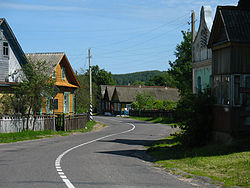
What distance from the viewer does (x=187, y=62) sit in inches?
1940

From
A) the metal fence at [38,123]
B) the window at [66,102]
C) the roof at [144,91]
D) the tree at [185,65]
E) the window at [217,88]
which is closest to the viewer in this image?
the window at [217,88]

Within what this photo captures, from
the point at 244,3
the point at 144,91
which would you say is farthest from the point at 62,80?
the point at 144,91

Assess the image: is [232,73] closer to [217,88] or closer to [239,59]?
[239,59]

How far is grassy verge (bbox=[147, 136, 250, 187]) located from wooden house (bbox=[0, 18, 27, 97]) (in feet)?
53.1

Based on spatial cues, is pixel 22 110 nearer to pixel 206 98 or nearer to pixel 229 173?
pixel 206 98

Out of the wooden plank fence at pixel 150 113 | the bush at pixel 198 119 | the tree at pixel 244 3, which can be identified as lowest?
the wooden plank fence at pixel 150 113

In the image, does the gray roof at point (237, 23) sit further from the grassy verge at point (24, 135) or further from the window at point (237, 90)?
the grassy verge at point (24, 135)

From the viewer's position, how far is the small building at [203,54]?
80.8ft

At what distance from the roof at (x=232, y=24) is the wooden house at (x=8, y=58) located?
17.1 meters

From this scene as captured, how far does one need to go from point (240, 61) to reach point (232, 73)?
2.07 feet

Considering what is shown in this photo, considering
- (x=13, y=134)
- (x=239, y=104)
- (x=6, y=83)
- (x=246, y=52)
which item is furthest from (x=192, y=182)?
(x=6, y=83)

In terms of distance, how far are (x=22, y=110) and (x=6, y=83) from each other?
98.7 inches

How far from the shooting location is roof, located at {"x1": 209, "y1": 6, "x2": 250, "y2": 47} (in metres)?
16.6

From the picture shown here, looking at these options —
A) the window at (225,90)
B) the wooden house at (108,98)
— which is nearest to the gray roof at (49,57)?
the window at (225,90)
